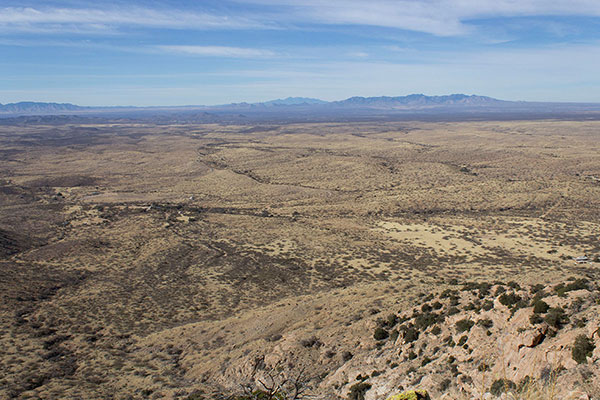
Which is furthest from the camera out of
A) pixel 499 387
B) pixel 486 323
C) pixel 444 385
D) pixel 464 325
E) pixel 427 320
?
pixel 427 320

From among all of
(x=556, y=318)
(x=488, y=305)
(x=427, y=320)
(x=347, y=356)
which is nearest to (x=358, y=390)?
(x=347, y=356)

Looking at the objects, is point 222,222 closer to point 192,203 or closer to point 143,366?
point 192,203

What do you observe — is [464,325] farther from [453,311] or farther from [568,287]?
[568,287]

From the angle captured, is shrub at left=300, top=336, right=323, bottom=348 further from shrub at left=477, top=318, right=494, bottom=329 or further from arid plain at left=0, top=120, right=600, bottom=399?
shrub at left=477, top=318, right=494, bottom=329

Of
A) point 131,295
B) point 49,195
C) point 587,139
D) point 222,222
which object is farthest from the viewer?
point 587,139

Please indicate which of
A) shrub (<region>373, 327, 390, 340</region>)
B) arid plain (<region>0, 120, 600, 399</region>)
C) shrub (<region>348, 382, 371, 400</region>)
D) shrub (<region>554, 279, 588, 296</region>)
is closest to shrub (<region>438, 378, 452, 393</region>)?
shrub (<region>348, 382, 371, 400</region>)

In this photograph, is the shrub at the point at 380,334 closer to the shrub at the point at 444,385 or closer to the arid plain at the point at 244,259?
the arid plain at the point at 244,259

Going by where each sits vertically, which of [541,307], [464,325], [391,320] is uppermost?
[541,307]

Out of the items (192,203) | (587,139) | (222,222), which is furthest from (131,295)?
(587,139)
